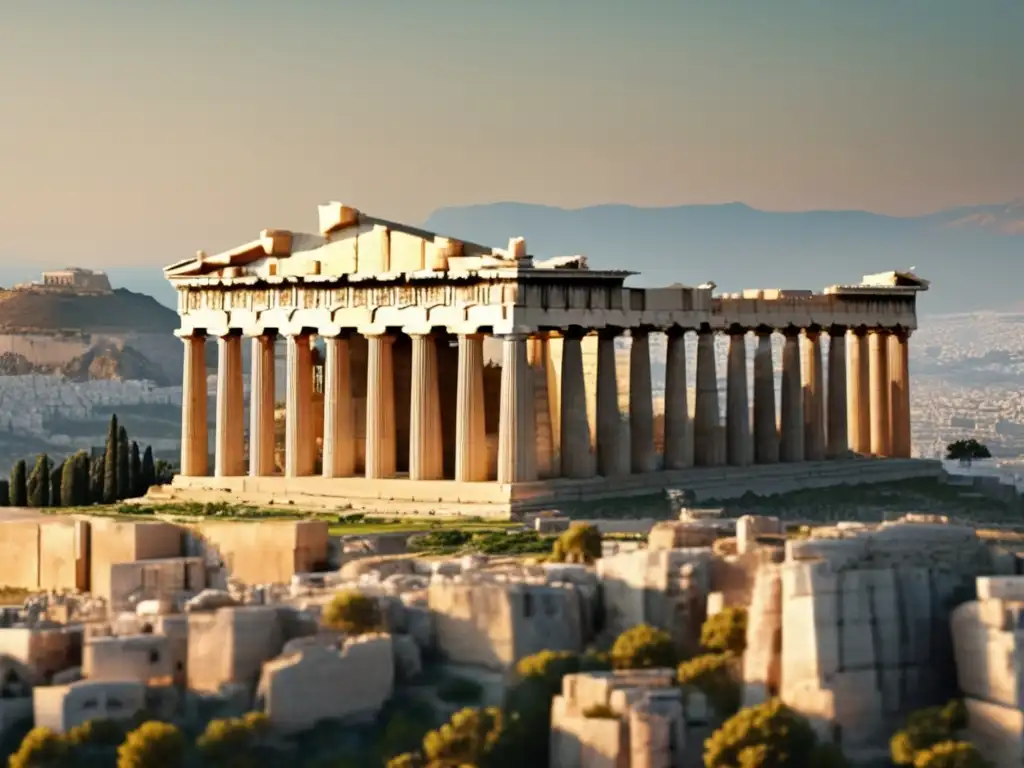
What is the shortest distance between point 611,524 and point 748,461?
23151mm

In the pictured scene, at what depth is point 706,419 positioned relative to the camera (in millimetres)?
122875

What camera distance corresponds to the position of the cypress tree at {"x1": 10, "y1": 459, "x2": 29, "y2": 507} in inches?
5064

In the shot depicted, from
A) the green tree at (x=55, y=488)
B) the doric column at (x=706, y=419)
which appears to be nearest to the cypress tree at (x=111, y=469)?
the green tree at (x=55, y=488)

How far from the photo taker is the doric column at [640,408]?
117625 millimetres

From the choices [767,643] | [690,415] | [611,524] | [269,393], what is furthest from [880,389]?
[767,643]

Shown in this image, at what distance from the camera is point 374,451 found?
116062mm

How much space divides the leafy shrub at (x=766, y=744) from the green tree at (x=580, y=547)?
48.4ft

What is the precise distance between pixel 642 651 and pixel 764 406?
4944cm

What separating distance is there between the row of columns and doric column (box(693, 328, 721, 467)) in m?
0.05

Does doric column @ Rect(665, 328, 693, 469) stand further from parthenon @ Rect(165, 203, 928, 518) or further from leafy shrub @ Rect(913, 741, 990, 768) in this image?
leafy shrub @ Rect(913, 741, 990, 768)

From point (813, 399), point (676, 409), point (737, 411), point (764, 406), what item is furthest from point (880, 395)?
point (676, 409)

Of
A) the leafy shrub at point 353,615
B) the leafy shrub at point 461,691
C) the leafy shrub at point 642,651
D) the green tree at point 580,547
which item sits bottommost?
the leafy shrub at point 461,691

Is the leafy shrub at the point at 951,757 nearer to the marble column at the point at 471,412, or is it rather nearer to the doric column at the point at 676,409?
the marble column at the point at 471,412

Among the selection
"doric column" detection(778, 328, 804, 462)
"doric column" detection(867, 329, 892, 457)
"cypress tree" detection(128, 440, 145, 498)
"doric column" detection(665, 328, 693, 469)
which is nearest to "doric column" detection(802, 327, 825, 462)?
"doric column" detection(778, 328, 804, 462)
